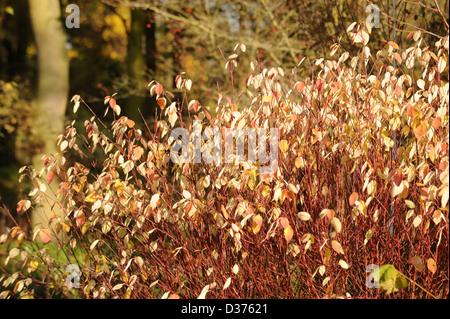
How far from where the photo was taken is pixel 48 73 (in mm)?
7918

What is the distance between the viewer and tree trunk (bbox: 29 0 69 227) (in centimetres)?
783

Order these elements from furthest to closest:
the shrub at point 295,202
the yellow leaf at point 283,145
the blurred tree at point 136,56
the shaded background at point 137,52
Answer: the blurred tree at point 136,56, the shaded background at point 137,52, the shrub at point 295,202, the yellow leaf at point 283,145

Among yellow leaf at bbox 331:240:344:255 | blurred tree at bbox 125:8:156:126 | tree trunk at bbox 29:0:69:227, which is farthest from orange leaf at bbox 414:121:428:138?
blurred tree at bbox 125:8:156:126

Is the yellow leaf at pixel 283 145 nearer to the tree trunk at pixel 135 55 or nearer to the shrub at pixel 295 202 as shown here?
the shrub at pixel 295 202

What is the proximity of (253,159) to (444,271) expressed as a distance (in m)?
1.26

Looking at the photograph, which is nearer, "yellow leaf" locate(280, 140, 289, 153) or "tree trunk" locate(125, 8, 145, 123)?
"yellow leaf" locate(280, 140, 289, 153)

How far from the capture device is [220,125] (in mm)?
3076

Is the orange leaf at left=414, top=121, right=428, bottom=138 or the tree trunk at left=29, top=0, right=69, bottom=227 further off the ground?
the orange leaf at left=414, top=121, right=428, bottom=138

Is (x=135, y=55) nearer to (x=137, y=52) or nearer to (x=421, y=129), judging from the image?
(x=137, y=52)

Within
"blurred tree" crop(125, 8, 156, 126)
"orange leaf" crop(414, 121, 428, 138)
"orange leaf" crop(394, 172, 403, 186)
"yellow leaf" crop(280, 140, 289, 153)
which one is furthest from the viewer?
"blurred tree" crop(125, 8, 156, 126)

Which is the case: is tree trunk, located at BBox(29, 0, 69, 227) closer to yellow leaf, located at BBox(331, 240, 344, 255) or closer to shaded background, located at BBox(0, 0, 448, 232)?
shaded background, located at BBox(0, 0, 448, 232)

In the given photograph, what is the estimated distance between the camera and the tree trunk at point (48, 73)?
7832 millimetres

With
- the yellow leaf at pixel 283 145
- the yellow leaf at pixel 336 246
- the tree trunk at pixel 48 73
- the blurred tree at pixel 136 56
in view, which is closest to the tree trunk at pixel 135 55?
the blurred tree at pixel 136 56

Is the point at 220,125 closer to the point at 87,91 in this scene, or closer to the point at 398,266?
the point at 398,266
